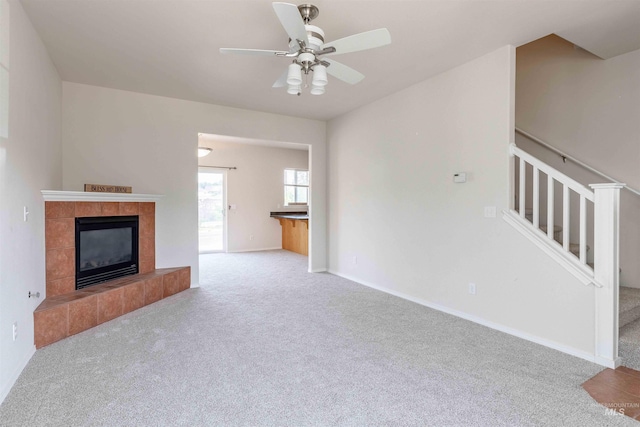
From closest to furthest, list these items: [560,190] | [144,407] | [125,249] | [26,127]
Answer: [144,407], [26,127], [560,190], [125,249]

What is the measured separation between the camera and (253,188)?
26.3 ft

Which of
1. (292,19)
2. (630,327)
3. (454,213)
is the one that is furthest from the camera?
(454,213)

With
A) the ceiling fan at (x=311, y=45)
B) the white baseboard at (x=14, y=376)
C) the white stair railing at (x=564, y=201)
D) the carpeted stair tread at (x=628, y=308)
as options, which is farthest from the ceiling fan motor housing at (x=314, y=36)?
the carpeted stair tread at (x=628, y=308)

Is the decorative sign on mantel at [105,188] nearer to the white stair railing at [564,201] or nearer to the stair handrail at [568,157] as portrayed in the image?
the white stair railing at [564,201]

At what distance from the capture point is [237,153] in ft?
25.5

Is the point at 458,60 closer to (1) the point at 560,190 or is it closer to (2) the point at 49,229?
(1) the point at 560,190

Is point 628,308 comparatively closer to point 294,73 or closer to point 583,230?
point 583,230

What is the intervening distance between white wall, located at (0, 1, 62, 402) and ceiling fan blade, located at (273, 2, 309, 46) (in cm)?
184

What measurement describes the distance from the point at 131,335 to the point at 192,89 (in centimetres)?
285

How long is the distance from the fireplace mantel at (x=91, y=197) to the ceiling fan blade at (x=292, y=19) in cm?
261

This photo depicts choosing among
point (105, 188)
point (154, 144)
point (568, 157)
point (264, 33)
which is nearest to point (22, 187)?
point (105, 188)

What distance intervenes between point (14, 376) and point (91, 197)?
1.77 metres

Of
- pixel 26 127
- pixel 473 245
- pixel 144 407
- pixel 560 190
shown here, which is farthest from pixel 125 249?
pixel 560 190

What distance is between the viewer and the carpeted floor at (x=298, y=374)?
179 centimetres
